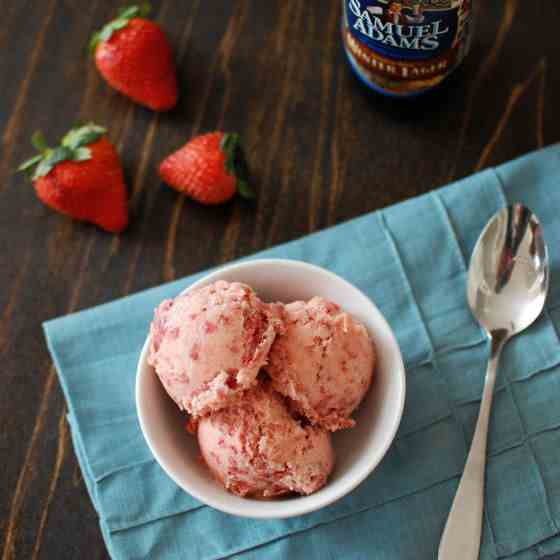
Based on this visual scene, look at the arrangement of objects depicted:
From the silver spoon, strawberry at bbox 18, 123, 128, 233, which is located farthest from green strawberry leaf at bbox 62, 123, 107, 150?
the silver spoon

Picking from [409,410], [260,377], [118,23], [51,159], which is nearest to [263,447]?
[260,377]

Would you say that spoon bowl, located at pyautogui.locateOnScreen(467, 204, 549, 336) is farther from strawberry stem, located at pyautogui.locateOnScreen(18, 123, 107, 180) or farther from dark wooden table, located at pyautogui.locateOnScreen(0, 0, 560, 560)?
strawberry stem, located at pyautogui.locateOnScreen(18, 123, 107, 180)

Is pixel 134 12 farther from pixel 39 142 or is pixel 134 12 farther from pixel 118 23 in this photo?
pixel 39 142

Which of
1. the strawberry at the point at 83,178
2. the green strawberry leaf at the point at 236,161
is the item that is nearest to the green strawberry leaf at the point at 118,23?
the strawberry at the point at 83,178

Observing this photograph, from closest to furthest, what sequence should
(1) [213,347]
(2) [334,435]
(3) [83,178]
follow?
(1) [213,347]
(2) [334,435]
(3) [83,178]

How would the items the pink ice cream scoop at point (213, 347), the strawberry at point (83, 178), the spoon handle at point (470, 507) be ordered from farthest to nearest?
the strawberry at point (83, 178) < the spoon handle at point (470, 507) < the pink ice cream scoop at point (213, 347)

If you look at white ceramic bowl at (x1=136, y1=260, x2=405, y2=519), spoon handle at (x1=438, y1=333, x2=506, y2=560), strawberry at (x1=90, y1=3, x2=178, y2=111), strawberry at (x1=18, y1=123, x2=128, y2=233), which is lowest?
spoon handle at (x1=438, y1=333, x2=506, y2=560)

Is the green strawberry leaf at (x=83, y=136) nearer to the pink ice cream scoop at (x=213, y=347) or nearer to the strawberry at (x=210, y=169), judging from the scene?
the strawberry at (x=210, y=169)
